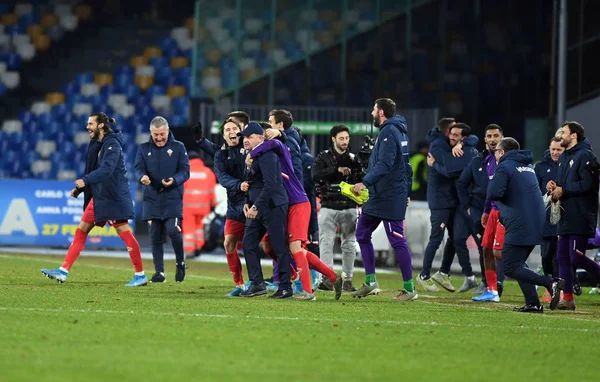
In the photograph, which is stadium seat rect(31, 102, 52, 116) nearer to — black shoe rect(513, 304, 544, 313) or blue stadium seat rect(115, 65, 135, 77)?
blue stadium seat rect(115, 65, 135, 77)

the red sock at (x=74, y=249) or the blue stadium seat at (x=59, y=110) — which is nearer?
the red sock at (x=74, y=249)

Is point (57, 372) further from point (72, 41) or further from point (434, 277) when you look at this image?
point (72, 41)

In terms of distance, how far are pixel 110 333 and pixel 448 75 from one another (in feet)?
81.6

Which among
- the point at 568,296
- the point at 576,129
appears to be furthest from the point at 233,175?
the point at 568,296

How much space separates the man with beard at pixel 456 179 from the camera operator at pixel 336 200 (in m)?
1.32

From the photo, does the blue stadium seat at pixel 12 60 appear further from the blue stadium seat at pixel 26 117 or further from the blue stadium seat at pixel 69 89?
the blue stadium seat at pixel 26 117

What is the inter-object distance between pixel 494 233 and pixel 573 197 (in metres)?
1.38

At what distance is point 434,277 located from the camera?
1711cm

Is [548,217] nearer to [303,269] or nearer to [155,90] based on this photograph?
[303,269]

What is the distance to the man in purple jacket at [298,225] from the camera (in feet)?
45.2

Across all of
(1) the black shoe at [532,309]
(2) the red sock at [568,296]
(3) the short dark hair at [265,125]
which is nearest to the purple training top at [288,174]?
(3) the short dark hair at [265,125]

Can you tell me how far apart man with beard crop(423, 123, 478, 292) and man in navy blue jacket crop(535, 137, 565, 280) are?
1290mm

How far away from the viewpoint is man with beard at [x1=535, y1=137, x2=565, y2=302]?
15422 mm

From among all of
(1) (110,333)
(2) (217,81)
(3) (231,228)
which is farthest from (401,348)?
(2) (217,81)
